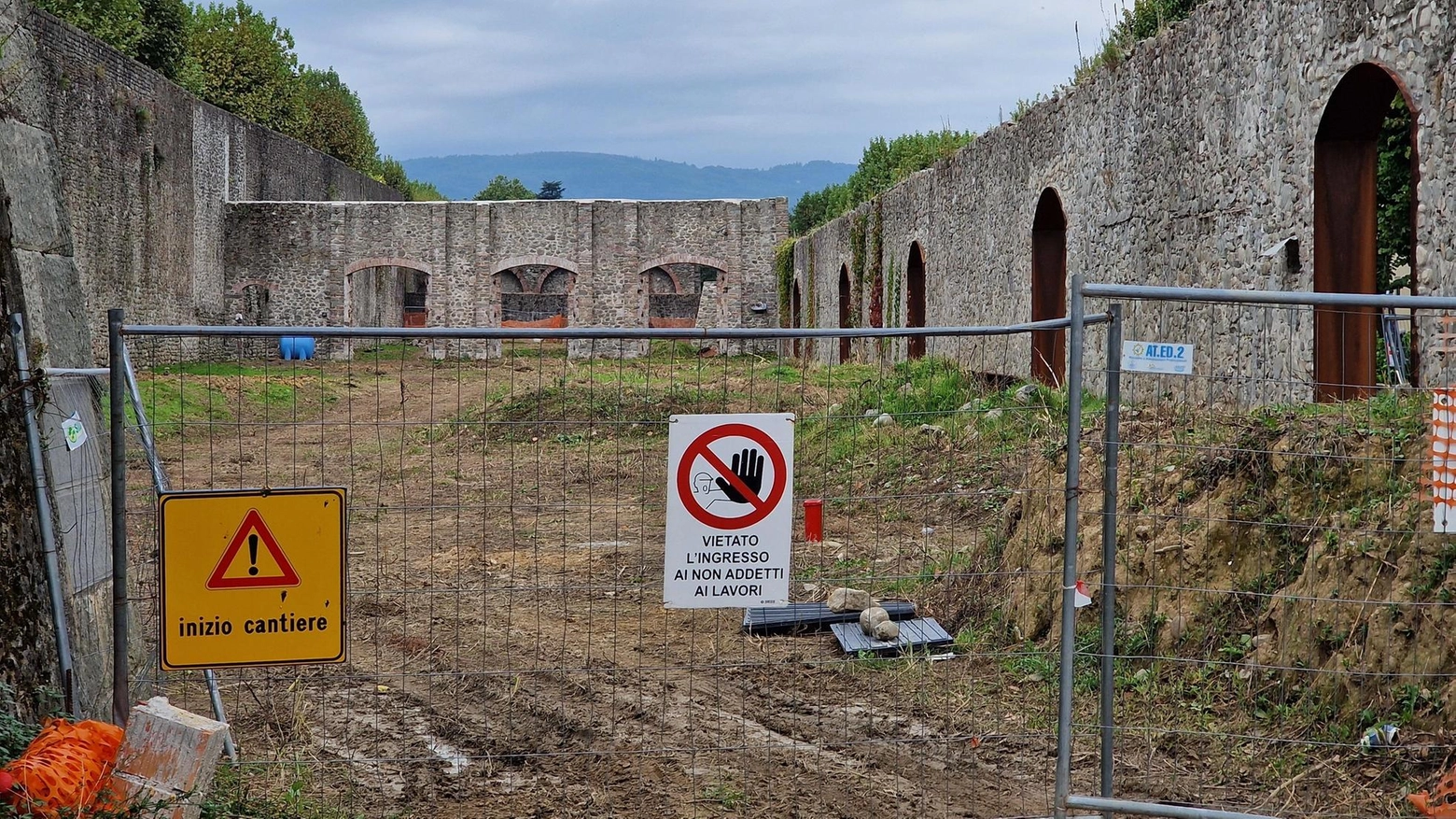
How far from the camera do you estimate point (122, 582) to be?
12.4ft

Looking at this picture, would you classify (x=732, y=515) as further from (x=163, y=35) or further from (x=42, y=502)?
(x=163, y=35)

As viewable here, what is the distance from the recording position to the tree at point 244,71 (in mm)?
40781

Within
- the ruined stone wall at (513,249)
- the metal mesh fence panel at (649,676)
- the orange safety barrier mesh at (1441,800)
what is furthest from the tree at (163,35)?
the orange safety barrier mesh at (1441,800)

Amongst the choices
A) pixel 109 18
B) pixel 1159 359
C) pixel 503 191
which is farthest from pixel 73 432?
pixel 503 191

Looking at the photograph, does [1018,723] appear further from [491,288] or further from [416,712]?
[491,288]

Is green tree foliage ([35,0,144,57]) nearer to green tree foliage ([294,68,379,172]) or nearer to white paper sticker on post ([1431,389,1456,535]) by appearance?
green tree foliage ([294,68,379,172])

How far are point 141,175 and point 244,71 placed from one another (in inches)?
833

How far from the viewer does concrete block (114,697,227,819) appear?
3.56 meters

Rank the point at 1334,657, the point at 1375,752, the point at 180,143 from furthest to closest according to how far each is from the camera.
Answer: the point at 180,143, the point at 1334,657, the point at 1375,752

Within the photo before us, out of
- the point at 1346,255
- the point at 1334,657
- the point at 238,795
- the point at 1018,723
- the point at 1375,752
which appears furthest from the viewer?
the point at 1346,255

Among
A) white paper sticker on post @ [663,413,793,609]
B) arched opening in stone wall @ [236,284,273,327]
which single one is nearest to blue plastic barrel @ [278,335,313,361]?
arched opening in stone wall @ [236,284,273,327]

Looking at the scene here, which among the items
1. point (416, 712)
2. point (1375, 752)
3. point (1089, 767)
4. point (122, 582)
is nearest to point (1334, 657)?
point (1375, 752)

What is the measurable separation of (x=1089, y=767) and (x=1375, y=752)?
3.17ft

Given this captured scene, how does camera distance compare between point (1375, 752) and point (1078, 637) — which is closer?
point (1375, 752)
